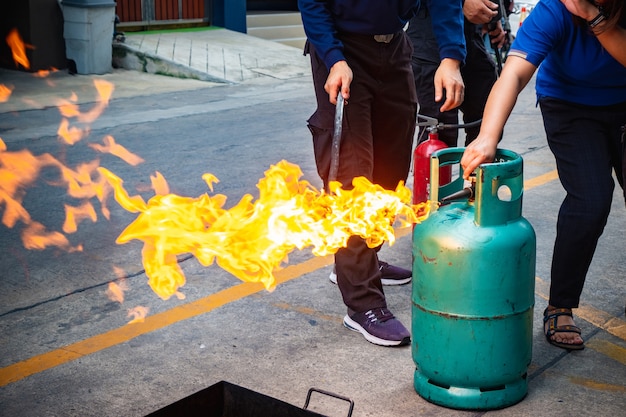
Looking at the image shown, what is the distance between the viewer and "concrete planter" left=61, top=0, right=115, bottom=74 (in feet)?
43.2

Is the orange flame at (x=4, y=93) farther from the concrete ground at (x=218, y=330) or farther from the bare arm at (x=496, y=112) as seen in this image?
the bare arm at (x=496, y=112)

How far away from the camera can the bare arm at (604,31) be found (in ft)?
11.5

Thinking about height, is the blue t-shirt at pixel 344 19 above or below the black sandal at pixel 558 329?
above

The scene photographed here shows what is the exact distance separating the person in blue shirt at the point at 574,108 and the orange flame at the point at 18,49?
10964 mm

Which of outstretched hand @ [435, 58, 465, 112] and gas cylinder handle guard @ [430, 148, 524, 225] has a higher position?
outstretched hand @ [435, 58, 465, 112]

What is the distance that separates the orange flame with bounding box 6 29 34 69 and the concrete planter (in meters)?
0.64

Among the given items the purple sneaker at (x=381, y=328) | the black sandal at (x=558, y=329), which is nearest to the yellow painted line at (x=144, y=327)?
A: the black sandal at (x=558, y=329)

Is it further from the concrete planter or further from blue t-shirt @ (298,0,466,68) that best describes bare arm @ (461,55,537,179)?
the concrete planter

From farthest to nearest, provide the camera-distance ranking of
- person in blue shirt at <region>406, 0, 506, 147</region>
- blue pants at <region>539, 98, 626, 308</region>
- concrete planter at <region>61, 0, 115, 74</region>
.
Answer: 1. concrete planter at <region>61, 0, 115, 74</region>
2. person in blue shirt at <region>406, 0, 506, 147</region>
3. blue pants at <region>539, 98, 626, 308</region>

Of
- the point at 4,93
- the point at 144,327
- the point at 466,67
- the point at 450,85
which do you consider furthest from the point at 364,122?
the point at 4,93

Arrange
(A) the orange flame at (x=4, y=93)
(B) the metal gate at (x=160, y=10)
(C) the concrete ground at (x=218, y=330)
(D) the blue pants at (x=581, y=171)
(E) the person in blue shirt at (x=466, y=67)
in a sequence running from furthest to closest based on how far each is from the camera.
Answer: (B) the metal gate at (x=160, y=10) → (A) the orange flame at (x=4, y=93) → (E) the person in blue shirt at (x=466, y=67) → (D) the blue pants at (x=581, y=171) → (C) the concrete ground at (x=218, y=330)

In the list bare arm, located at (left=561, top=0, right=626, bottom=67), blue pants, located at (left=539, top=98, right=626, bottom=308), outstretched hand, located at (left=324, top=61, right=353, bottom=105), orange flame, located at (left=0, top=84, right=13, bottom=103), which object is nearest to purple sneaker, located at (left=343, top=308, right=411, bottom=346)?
blue pants, located at (left=539, top=98, right=626, bottom=308)

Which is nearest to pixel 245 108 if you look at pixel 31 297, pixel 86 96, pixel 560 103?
pixel 86 96

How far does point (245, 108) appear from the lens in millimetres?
11055
